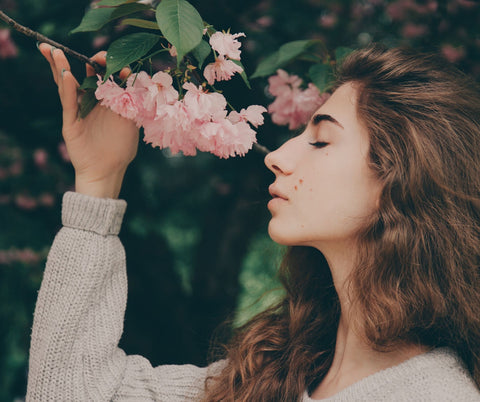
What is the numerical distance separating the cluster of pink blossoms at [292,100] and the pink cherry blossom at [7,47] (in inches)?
41.8

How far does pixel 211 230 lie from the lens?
8.07ft

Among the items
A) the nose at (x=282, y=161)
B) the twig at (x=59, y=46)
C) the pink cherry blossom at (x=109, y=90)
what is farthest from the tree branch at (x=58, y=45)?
the nose at (x=282, y=161)

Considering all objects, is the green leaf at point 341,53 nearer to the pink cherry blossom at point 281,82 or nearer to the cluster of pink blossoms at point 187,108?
the pink cherry blossom at point 281,82

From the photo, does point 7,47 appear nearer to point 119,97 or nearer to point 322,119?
point 119,97

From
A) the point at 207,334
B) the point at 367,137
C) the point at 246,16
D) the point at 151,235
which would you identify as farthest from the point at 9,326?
the point at 367,137

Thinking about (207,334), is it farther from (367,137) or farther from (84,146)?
(367,137)

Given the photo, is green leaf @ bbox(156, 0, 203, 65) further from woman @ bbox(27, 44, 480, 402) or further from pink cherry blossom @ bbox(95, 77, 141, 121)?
woman @ bbox(27, 44, 480, 402)

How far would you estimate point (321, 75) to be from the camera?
1570mm

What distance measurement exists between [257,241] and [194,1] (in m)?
1.25

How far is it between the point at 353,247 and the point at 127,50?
0.74 meters

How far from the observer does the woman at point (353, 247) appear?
1.25 metres

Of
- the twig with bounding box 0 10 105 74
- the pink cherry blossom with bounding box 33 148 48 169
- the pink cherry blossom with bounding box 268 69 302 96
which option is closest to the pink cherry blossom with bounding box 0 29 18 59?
the pink cherry blossom with bounding box 33 148 48 169

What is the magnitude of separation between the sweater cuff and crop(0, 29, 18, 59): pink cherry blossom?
2.97 feet

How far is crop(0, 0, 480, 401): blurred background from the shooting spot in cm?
191
